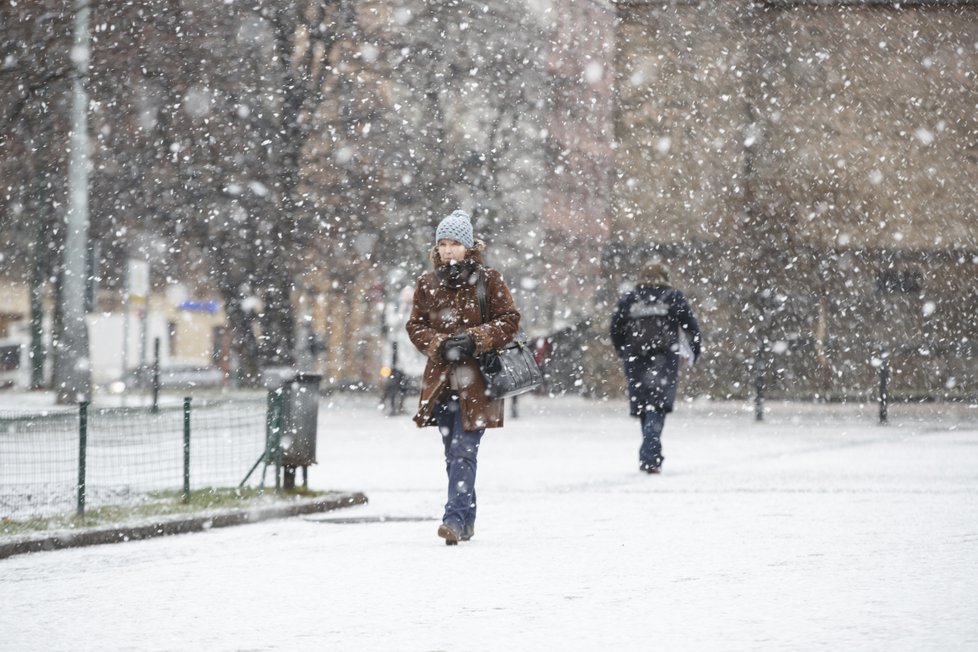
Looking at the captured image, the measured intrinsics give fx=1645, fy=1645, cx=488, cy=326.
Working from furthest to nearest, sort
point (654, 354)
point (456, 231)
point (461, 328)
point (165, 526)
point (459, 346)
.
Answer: point (654, 354) < point (165, 526) < point (461, 328) < point (456, 231) < point (459, 346)

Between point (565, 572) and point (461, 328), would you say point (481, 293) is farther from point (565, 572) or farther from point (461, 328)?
point (565, 572)

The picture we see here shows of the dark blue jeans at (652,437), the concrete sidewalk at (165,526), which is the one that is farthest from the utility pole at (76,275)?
the concrete sidewalk at (165,526)

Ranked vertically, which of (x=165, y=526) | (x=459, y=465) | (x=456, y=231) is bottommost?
(x=165, y=526)

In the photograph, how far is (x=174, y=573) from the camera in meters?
8.51

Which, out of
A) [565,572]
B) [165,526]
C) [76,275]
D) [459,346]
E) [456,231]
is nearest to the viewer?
[565,572]

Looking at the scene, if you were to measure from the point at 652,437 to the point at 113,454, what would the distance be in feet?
16.3

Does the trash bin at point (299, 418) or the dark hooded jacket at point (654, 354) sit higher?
the dark hooded jacket at point (654, 354)

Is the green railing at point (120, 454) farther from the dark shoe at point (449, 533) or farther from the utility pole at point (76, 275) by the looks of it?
Result: the utility pole at point (76, 275)

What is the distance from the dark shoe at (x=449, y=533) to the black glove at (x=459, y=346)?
0.97m

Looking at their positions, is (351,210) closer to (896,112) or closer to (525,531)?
(896,112)

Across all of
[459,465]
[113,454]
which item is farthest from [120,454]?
[459,465]

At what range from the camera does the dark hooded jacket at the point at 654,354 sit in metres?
15.0

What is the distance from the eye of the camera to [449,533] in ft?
31.2

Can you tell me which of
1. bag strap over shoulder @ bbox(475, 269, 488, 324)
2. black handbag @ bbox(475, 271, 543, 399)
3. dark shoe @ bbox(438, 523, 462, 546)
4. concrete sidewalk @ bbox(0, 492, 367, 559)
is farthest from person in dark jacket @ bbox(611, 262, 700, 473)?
dark shoe @ bbox(438, 523, 462, 546)
